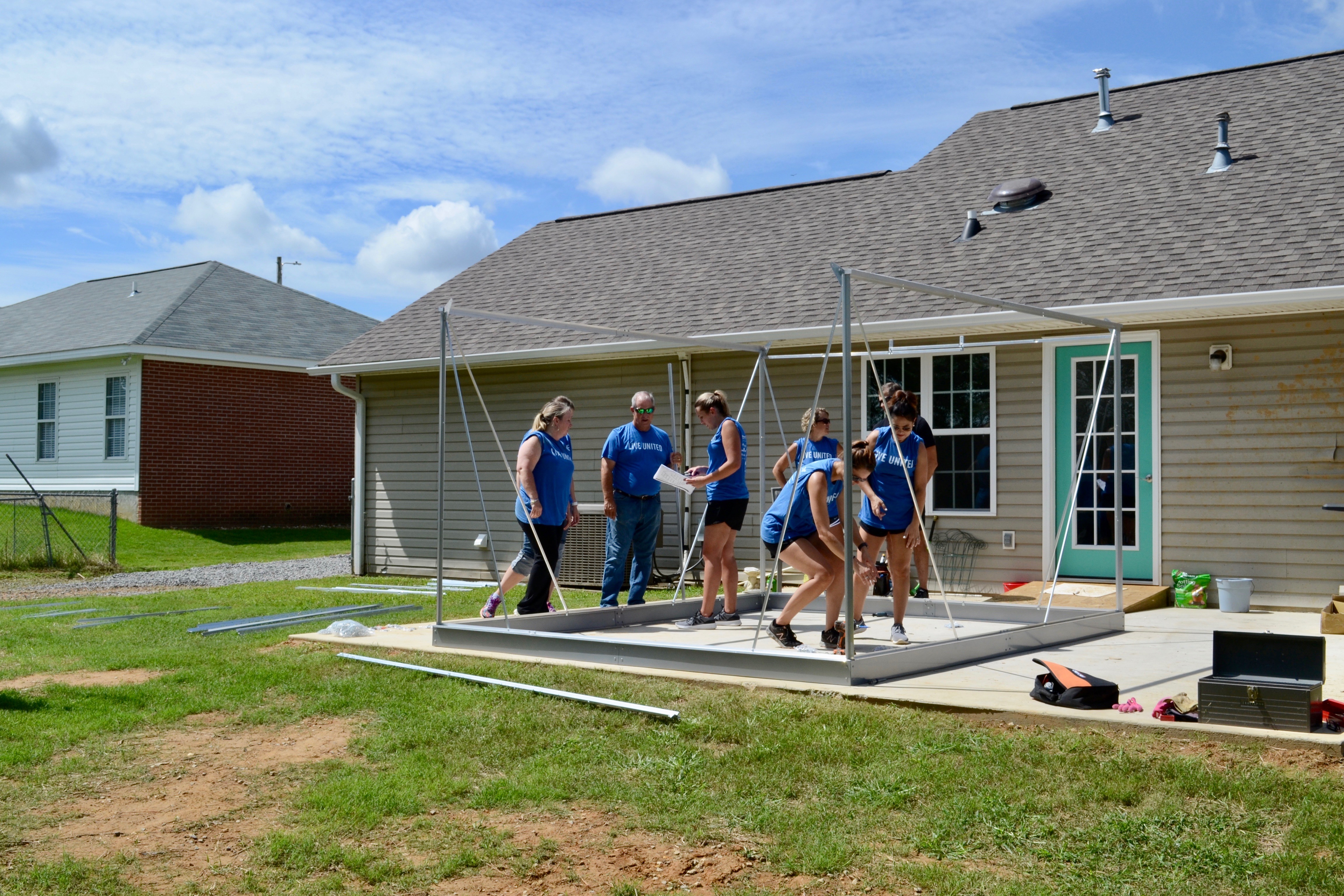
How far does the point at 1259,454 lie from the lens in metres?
9.53

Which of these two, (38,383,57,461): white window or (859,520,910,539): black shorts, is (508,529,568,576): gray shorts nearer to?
(859,520,910,539): black shorts

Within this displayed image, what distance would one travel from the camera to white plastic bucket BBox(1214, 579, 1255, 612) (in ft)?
30.6

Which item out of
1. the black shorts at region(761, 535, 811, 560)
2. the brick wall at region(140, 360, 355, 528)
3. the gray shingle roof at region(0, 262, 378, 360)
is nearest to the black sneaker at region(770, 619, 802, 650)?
the black shorts at region(761, 535, 811, 560)

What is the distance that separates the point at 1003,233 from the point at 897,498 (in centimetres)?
554

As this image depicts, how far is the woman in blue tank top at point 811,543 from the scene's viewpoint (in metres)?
6.71

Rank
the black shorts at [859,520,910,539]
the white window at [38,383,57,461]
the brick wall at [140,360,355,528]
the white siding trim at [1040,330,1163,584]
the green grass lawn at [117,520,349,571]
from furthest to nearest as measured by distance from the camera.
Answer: the white window at [38,383,57,461], the brick wall at [140,360,355,528], the green grass lawn at [117,520,349,571], the white siding trim at [1040,330,1163,584], the black shorts at [859,520,910,539]

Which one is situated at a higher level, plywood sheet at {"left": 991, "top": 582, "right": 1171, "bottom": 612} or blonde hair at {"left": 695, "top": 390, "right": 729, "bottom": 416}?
blonde hair at {"left": 695, "top": 390, "right": 729, "bottom": 416}

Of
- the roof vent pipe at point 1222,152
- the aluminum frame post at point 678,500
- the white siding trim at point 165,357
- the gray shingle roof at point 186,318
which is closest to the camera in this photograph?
the roof vent pipe at point 1222,152

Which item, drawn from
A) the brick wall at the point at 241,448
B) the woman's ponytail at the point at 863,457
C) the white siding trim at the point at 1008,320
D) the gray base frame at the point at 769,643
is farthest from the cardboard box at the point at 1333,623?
the brick wall at the point at 241,448

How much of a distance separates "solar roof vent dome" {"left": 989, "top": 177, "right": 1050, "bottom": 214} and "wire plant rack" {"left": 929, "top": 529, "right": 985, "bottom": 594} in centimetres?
362

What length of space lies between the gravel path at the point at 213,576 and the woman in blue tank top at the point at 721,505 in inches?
264

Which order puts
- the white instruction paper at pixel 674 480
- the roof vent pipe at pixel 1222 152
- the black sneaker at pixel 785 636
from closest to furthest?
the black sneaker at pixel 785 636 → the white instruction paper at pixel 674 480 → the roof vent pipe at pixel 1222 152

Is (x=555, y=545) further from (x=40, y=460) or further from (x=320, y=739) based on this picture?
(x=40, y=460)

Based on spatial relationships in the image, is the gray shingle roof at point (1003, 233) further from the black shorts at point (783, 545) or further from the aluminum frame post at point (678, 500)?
the black shorts at point (783, 545)
